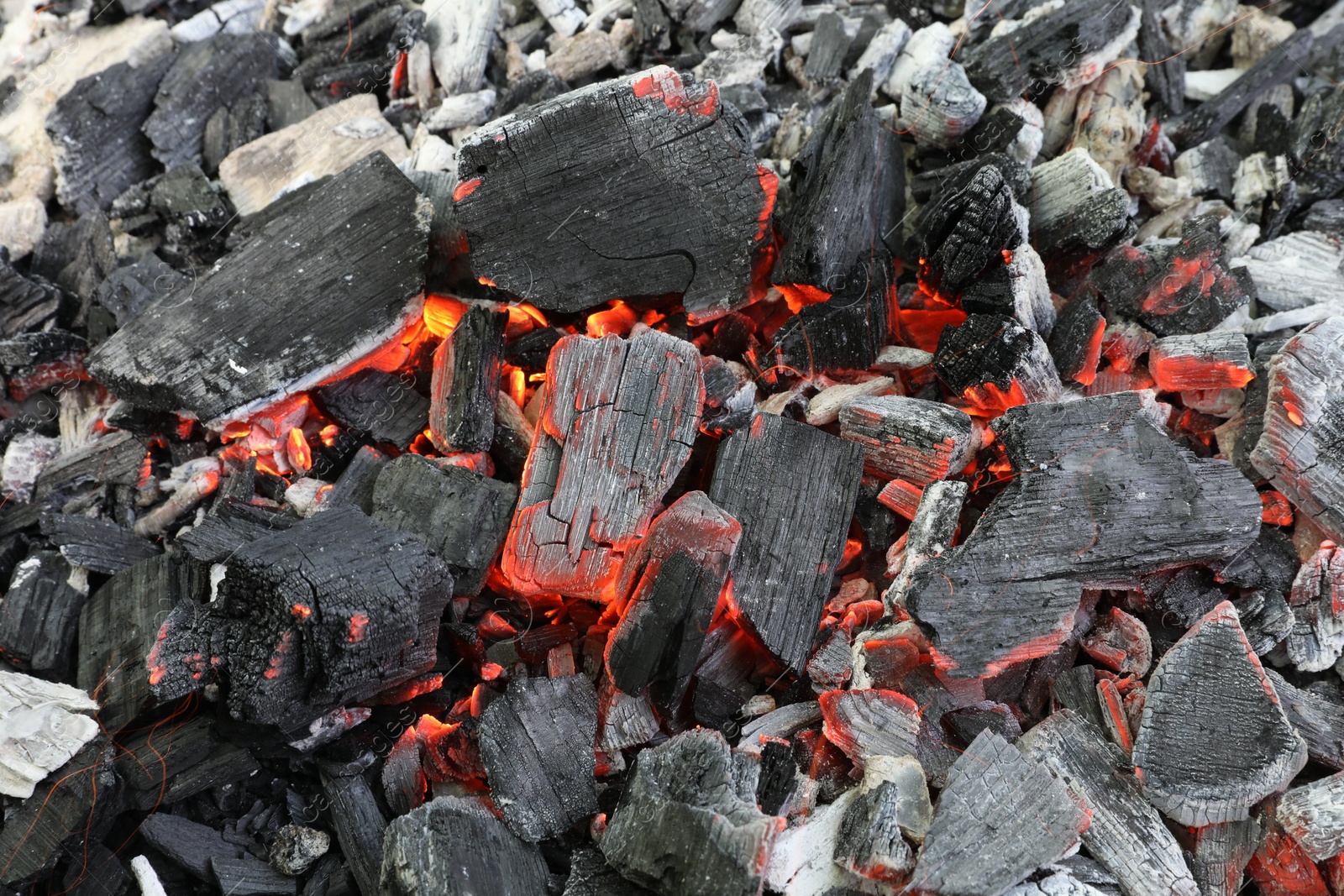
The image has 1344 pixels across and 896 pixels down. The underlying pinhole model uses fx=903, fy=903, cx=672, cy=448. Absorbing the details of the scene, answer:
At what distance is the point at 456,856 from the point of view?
2395 millimetres

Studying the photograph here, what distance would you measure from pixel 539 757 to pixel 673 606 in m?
0.58

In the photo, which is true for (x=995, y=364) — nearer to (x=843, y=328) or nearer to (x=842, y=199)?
(x=843, y=328)

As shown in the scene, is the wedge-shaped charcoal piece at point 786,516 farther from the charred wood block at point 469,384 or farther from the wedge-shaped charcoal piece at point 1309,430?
→ the wedge-shaped charcoal piece at point 1309,430

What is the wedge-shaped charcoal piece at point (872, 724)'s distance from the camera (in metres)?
2.59

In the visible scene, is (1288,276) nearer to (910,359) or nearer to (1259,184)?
(1259,184)

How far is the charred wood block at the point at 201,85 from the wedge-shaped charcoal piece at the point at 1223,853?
15.4 feet

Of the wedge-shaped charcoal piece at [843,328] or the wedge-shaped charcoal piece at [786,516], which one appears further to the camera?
the wedge-shaped charcoal piece at [843,328]

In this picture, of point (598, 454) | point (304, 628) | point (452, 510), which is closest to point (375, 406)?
point (452, 510)

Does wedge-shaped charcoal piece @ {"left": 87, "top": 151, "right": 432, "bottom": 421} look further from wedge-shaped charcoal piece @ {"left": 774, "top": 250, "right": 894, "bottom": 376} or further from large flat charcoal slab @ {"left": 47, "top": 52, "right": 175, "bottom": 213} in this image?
wedge-shaped charcoal piece @ {"left": 774, "top": 250, "right": 894, "bottom": 376}

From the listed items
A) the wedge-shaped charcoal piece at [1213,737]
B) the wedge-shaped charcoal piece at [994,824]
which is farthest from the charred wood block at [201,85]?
the wedge-shaped charcoal piece at [1213,737]

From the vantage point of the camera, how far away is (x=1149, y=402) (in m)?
3.04

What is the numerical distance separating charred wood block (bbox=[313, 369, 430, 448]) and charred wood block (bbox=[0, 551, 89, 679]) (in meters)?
1.05

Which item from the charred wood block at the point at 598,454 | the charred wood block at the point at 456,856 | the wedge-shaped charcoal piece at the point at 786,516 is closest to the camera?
the charred wood block at the point at 456,856

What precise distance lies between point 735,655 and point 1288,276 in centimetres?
256
